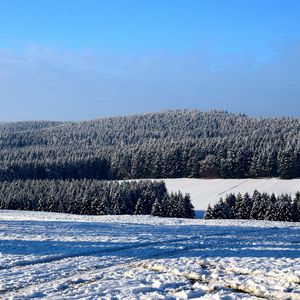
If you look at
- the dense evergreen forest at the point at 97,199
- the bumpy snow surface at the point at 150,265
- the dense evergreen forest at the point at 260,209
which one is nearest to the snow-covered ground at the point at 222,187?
the dense evergreen forest at the point at 97,199

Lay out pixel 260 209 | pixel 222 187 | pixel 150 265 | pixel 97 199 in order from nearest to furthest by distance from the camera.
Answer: pixel 150 265
pixel 260 209
pixel 97 199
pixel 222 187

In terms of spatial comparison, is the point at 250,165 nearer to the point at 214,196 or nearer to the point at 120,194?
the point at 214,196

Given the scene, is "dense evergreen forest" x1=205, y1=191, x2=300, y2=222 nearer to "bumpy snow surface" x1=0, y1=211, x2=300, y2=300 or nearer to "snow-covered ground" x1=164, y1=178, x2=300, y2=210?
"snow-covered ground" x1=164, y1=178, x2=300, y2=210

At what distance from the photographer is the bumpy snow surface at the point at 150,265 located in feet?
46.8

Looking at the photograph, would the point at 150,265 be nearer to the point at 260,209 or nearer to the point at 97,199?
the point at 260,209

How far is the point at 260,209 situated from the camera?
225ft

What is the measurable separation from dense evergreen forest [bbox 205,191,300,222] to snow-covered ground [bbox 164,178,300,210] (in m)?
22.3

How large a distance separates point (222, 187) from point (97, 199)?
39.4 m

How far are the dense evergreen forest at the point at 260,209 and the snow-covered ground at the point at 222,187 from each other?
2230cm

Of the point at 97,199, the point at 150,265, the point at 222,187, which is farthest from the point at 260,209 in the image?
the point at 150,265

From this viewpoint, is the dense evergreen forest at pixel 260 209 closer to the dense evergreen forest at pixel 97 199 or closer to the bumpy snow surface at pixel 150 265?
the dense evergreen forest at pixel 97 199

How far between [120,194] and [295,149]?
58.1 meters

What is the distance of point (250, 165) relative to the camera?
12175 cm

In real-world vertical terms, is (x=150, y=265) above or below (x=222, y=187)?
below
